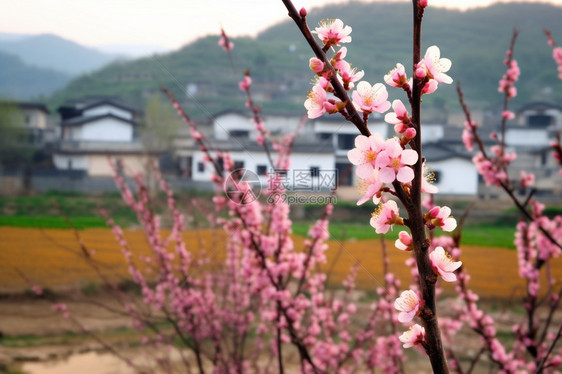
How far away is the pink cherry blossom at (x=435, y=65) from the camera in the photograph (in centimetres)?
46

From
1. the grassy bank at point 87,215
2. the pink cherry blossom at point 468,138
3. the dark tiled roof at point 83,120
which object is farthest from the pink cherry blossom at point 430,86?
the dark tiled roof at point 83,120

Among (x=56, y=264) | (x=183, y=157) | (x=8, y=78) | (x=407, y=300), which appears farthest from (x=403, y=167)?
(x=8, y=78)

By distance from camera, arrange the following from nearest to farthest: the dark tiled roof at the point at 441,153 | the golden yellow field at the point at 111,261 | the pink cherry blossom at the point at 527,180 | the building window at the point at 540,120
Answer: the pink cherry blossom at the point at 527,180
the golden yellow field at the point at 111,261
the dark tiled roof at the point at 441,153
the building window at the point at 540,120

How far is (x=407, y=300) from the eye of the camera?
0.45 meters

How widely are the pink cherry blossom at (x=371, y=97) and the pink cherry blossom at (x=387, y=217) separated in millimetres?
108

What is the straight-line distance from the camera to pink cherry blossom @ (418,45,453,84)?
1.50 feet

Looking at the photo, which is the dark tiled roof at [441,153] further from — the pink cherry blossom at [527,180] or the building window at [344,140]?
the pink cherry blossom at [527,180]

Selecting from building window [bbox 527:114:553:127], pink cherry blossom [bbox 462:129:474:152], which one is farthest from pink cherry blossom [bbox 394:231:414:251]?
→ building window [bbox 527:114:553:127]

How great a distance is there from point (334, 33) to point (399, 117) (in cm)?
16

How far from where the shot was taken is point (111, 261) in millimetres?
7734

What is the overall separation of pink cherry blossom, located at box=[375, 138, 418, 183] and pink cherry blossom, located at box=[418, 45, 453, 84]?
102 millimetres

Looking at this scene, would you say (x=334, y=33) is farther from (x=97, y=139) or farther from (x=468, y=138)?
(x=97, y=139)

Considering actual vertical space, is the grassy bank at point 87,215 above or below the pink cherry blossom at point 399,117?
below

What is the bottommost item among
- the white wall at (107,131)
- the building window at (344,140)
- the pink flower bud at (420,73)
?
the pink flower bud at (420,73)
